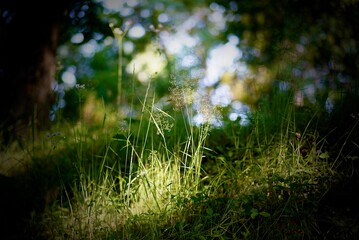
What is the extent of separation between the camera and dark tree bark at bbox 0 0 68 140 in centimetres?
352

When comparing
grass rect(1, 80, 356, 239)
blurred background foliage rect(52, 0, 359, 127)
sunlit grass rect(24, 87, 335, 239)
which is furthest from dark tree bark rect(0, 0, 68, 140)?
sunlit grass rect(24, 87, 335, 239)

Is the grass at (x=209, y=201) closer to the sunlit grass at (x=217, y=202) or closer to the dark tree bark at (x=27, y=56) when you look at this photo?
the sunlit grass at (x=217, y=202)

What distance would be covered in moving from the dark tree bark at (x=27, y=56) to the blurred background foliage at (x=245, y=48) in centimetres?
32

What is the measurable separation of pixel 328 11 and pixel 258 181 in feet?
6.59

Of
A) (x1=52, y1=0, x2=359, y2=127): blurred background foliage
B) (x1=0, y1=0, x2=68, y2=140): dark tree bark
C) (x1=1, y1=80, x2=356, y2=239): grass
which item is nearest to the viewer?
(x1=1, y1=80, x2=356, y2=239): grass

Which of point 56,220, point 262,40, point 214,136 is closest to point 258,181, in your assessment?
point 214,136

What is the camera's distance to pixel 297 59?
7.82 feet

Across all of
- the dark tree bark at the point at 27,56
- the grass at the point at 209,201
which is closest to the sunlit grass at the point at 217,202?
the grass at the point at 209,201

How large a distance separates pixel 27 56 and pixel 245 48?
275 cm

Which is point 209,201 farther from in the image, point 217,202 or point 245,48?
point 245,48

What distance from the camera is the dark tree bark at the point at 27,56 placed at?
3.52 meters

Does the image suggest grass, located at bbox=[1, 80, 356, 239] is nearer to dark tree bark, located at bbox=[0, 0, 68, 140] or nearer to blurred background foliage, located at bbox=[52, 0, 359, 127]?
blurred background foliage, located at bbox=[52, 0, 359, 127]

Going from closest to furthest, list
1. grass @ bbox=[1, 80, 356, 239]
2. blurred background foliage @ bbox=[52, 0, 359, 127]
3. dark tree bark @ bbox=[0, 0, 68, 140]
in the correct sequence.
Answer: grass @ bbox=[1, 80, 356, 239]
blurred background foliage @ bbox=[52, 0, 359, 127]
dark tree bark @ bbox=[0, 0, 68, 140]

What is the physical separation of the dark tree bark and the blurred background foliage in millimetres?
324
